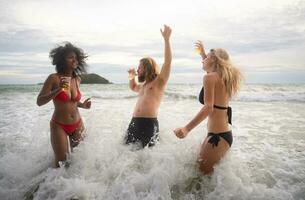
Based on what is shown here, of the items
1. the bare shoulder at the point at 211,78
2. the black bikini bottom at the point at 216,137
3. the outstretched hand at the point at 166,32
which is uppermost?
the outstretched hand at the point at 166,32

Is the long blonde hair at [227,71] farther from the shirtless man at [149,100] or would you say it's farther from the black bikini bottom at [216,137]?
the shirtless man at [149,100]

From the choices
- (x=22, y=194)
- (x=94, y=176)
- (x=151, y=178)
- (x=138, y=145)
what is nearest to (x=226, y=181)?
(x=151, y=178)

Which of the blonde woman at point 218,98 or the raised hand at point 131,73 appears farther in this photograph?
the raised hand at point 131,73

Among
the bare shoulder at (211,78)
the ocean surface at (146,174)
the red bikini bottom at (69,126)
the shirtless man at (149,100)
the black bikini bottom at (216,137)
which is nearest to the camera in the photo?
the bare shoulder at (211,78)

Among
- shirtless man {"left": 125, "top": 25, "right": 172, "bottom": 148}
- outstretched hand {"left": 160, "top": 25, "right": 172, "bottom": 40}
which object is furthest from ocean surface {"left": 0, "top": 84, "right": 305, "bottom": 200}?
outstretched hand {"left": 160, "top": 25, "right": 172, "bottom": 40}

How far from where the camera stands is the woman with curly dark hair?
4199 millimetres

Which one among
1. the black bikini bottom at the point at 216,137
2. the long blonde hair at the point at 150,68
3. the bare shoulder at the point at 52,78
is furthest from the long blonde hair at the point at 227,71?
the bare shoulder at the point at 52,78

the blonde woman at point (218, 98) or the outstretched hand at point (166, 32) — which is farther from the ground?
the outstretched hand at point (166, 32)

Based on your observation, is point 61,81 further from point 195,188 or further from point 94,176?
point 195,188

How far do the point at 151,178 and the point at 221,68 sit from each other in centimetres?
182

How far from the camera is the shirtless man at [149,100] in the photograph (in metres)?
4.79

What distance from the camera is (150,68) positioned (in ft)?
16.2

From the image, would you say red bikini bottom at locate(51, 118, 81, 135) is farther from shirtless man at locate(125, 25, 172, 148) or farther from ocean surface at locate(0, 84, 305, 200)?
shirtless man at locate(125, 25, 172, 148)

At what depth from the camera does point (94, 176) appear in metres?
4.61
